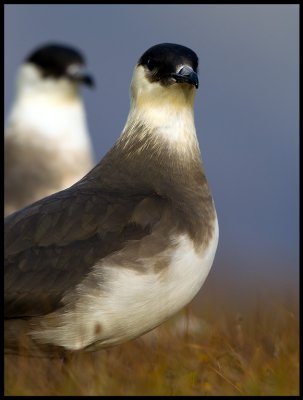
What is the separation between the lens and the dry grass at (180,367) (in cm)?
470

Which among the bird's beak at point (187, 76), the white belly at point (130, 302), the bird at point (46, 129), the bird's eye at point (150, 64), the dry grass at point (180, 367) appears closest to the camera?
the dry grass at point (180, 367)

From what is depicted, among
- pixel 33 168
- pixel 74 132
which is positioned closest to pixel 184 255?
pixel 33 168

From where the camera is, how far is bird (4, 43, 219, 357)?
5125mm

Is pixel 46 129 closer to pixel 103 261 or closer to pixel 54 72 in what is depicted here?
pixel 54 72

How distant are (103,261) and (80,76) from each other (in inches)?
249

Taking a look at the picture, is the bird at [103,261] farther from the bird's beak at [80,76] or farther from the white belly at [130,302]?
the bird's beak at [80,76]

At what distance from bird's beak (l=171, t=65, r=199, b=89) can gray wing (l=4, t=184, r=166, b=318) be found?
2.47ft

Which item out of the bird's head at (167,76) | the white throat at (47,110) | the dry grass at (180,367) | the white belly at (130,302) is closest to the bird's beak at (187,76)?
the bird's head at (167,76)

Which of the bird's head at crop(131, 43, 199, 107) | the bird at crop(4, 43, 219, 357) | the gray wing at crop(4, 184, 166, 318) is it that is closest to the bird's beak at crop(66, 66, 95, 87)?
the bird's head at crop(131, 43, 199, 107)

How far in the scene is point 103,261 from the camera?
204 inches

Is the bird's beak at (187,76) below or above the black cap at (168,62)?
below

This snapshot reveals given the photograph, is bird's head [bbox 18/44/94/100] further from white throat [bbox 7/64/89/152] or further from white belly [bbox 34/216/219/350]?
white belly [bbox 34/216/219/350]

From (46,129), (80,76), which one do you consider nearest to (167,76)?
(46,129)

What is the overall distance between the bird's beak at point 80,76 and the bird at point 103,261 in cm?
574
